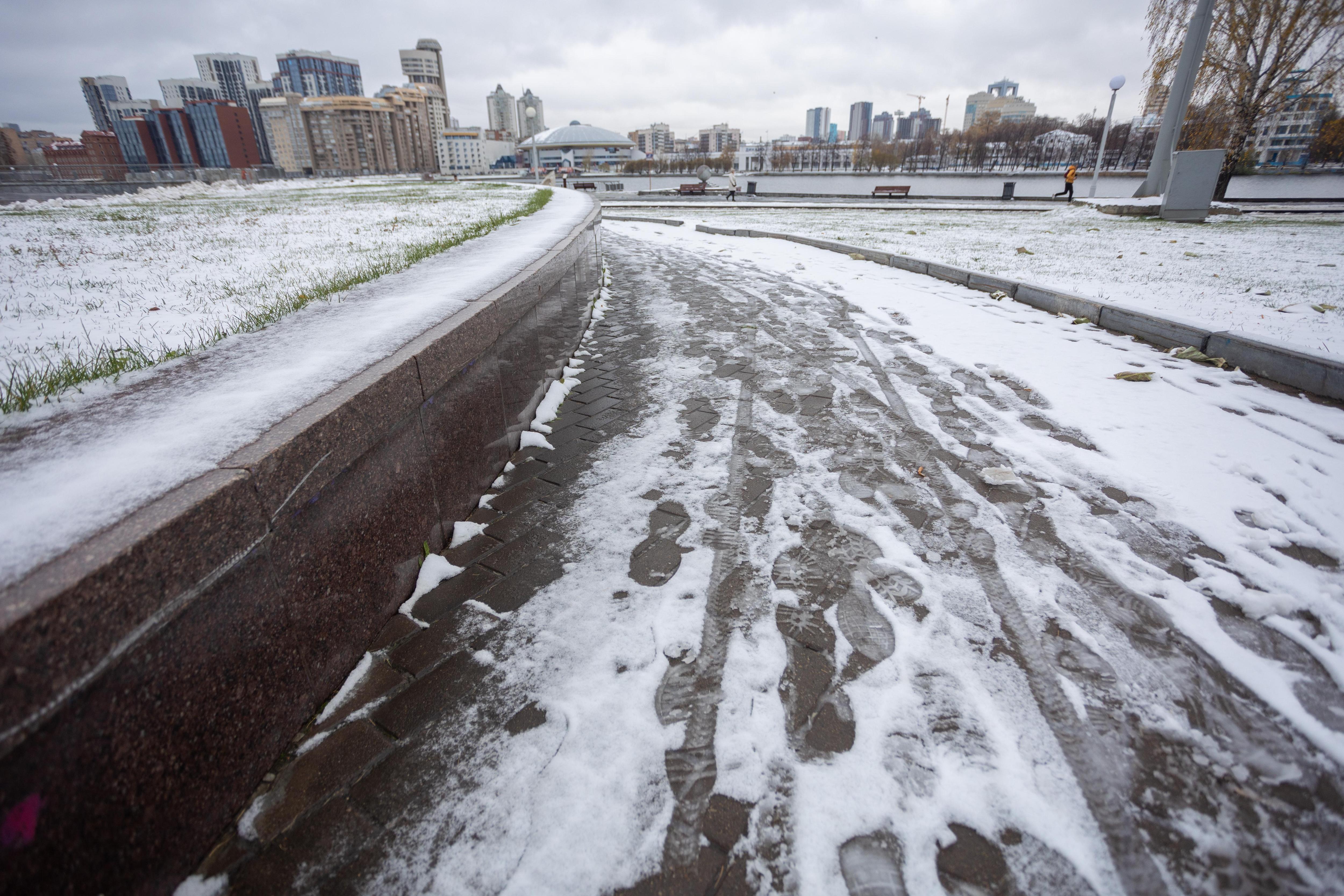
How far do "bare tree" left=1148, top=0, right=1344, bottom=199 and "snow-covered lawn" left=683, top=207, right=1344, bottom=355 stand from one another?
6.65 m

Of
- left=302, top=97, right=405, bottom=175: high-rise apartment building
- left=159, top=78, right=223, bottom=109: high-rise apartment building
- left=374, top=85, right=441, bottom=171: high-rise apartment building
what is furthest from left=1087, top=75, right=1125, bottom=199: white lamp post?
left=159, top=78, right=223, bottom=109: high-rise apartment building

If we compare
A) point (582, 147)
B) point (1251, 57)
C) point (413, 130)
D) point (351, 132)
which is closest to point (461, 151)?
point (413, 130)

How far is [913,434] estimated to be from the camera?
3.90 metres

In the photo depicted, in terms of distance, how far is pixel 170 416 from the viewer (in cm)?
213

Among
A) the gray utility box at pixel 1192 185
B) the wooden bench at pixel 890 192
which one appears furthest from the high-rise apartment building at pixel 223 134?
the gray utility box at pixel 1192 185

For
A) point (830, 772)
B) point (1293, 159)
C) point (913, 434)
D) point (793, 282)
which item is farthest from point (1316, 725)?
point (1293, 159)

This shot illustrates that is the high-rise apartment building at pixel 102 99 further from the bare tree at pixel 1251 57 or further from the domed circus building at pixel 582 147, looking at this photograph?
the bare tree at pixel 1251 57

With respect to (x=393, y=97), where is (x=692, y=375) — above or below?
below

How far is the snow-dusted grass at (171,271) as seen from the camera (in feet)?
10.3

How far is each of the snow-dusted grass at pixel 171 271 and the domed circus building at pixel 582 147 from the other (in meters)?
109

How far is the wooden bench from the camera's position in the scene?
90.1ft

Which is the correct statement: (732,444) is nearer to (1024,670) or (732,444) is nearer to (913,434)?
(913,434)

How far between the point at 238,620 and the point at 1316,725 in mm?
3195

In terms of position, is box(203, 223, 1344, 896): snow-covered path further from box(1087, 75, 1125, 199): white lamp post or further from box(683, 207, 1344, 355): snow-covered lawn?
box(1087, 75, 1125, 199): white lamp post
